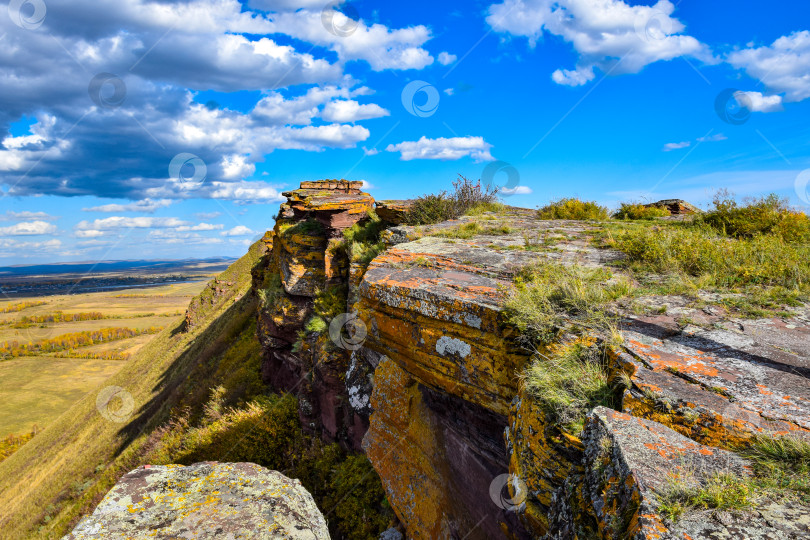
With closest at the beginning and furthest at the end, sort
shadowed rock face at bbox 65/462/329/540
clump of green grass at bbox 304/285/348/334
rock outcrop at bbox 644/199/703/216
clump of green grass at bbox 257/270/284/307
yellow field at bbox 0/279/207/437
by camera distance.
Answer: shadowed rock face at bbox 65/462/329/540 → clump of green grass at bbox 304/285/348/334 → rock outcrop at bbox 644/199/703/216 → clump of green grass at bbox 257/270/284/307 → yellow field at bbox 0/279/207/437

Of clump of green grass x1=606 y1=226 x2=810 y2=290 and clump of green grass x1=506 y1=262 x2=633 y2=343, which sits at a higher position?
clump of green grass x1=606 y1=226 x2=810 y2=290

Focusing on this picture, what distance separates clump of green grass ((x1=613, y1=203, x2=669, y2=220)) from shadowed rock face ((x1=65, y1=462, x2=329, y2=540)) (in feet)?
43.0

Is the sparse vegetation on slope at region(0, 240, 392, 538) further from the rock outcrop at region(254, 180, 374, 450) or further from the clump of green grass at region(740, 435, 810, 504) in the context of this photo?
the clump of green grass at region(740, 435, 810, 504)

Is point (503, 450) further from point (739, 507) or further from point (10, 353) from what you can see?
point (10, 353)

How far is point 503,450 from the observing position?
17.6 ft

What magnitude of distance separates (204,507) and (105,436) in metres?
32.3

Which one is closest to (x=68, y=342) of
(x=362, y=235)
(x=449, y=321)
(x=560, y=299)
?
(x=362, y=235)

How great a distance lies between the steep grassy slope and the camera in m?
20.4

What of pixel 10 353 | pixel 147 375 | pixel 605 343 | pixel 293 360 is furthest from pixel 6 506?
pixel 10 353

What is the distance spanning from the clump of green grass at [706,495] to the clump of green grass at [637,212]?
12248mm

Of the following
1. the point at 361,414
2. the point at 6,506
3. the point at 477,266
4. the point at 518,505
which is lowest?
the point at 6,506

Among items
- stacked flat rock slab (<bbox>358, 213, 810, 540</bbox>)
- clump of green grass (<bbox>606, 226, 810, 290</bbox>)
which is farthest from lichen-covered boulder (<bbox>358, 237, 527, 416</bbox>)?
clump of green grass (<bbox>606, 226, 810, 290</bbox>)

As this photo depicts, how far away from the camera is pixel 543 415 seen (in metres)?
3.47

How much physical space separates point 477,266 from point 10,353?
16059cm
